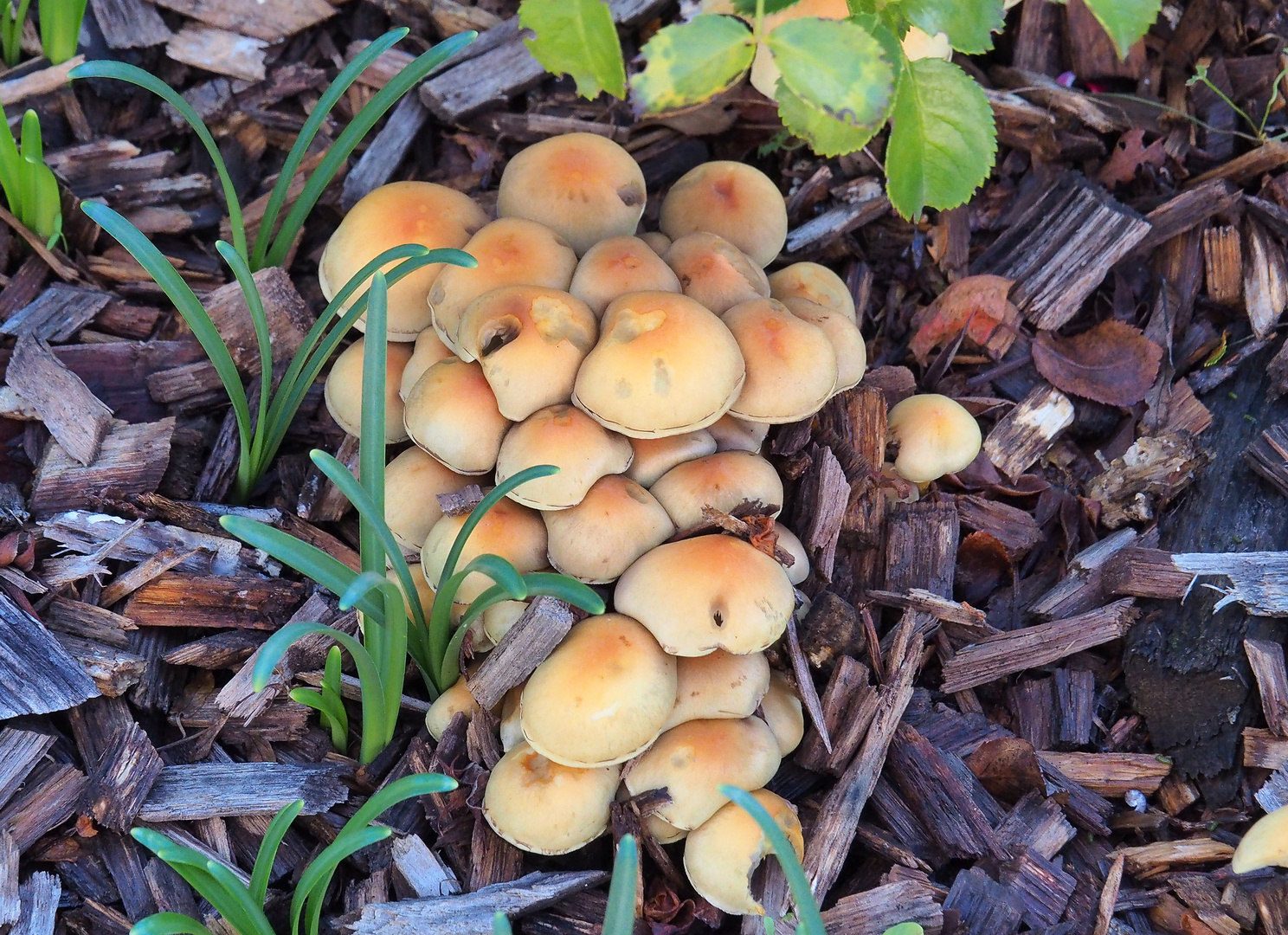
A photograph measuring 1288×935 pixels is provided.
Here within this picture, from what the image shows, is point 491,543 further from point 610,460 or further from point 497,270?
point 497,270

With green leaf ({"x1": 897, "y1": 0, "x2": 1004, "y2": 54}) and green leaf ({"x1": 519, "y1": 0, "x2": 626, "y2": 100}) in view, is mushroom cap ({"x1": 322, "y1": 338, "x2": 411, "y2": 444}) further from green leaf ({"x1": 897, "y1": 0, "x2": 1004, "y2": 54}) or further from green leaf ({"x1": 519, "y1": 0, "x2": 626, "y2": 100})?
green leaf ({"x1": 897, "y1": 0, "x2": 1004, "y2": 54})

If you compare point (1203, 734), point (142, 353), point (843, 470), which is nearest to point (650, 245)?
point (843, 470)

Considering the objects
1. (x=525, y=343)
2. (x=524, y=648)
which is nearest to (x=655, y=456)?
(x=525, y=343)

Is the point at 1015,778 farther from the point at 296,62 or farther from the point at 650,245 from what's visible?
the point at 296,62

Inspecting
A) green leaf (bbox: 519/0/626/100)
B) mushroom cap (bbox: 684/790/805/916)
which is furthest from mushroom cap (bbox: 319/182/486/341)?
mushroom cap (bbox: 684/790/805/916)

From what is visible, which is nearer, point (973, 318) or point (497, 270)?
point (497, 270)

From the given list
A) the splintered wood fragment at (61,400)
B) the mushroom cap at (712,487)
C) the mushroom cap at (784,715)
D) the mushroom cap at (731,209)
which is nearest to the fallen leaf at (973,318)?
the mushroom cap at (731,209)

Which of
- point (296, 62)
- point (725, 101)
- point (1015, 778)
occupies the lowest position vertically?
point (1015, 778)
